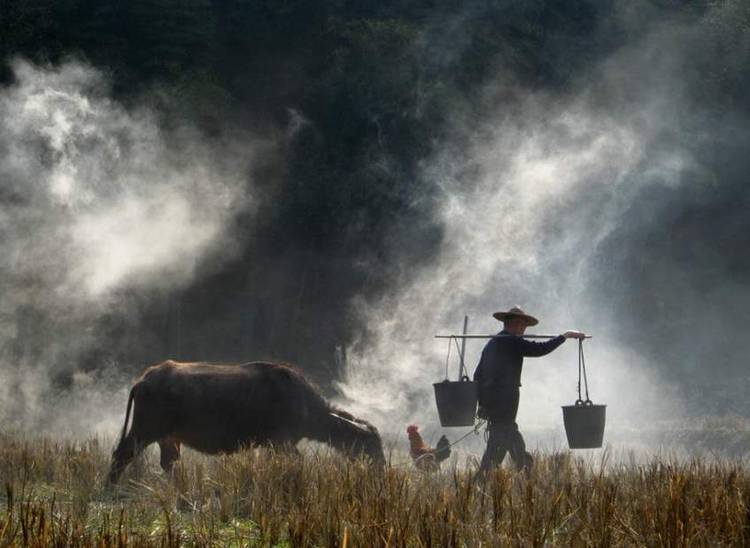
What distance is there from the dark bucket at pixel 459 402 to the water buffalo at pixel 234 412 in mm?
1799

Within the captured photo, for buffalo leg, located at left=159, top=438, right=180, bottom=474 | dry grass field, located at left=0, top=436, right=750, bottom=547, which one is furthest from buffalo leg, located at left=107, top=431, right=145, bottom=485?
dry grass field, located at left=0, top=436, right=750, bottom=547

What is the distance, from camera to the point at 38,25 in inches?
1174

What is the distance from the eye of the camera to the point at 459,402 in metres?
10.4

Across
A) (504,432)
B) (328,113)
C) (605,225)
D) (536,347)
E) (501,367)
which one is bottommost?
(504,432)

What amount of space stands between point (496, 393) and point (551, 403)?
1604cm

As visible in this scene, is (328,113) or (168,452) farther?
(328,113)

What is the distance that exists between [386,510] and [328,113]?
1074 inches

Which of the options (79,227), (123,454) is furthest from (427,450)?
(79,227)

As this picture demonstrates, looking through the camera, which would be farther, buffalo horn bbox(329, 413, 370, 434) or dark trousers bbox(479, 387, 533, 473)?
buffalo horn bbox(329, 413, 370, 434)

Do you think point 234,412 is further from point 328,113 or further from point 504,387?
point 328,113

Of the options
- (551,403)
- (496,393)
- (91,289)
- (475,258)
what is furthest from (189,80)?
(496,393)

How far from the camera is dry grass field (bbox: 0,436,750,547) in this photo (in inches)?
218

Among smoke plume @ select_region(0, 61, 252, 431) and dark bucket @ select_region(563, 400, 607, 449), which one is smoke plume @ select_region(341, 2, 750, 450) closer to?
smoke plume @ select_region(0, 61, 252, 431)

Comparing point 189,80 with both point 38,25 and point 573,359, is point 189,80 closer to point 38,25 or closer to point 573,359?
point 38,25
